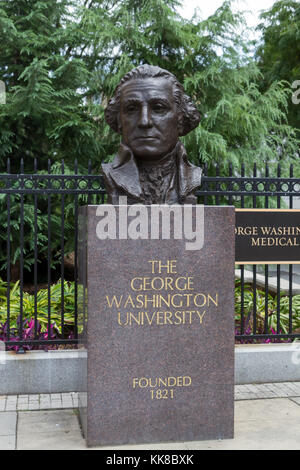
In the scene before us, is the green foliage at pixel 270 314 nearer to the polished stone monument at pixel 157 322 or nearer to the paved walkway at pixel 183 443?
the paved walkway at pixel 183 443

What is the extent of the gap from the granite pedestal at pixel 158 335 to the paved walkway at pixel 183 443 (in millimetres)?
160

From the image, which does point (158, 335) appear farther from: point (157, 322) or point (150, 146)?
point (150, 146)

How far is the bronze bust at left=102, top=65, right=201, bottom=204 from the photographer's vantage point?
4.29 meters

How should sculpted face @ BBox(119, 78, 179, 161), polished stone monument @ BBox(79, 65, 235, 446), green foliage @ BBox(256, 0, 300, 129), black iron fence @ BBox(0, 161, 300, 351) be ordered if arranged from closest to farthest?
1. polished stone monument @ BBox(79, 65, 235, 446)
2. sculpted face @ BBox(119, 78, 179, 161)
3. black iron fence @ BBox(0, 161, 300, 351)
4. green foliage @ BBox(256, 0, 300, 129)

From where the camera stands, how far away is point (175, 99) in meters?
4.54

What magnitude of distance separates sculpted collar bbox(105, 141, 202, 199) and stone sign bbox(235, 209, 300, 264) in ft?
4.01

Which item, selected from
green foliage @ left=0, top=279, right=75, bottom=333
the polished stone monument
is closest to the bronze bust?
the polished stone monument

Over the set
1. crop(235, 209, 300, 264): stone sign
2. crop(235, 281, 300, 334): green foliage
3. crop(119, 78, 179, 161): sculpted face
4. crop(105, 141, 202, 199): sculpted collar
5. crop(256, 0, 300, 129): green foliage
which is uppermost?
crop(256, 0, 300, 129): green foliage

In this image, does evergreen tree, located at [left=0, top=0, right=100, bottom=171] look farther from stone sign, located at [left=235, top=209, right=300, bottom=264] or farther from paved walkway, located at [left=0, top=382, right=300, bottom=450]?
paved walkway, located at [left=0, top=382, right=300, bottom=450]

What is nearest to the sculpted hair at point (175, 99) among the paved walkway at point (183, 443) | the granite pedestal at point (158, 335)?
the granite pedestal at point (158, 335)

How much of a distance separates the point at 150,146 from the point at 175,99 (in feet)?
1.85

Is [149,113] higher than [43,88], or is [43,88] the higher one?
[43,88]

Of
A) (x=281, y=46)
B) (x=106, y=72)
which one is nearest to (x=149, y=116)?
(x=106, y=72)

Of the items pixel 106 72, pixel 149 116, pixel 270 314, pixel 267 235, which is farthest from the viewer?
pixel 106 72
